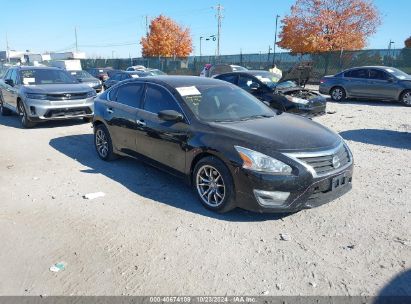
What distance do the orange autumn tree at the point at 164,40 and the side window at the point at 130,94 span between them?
4840 centimetres

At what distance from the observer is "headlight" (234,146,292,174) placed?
383cm

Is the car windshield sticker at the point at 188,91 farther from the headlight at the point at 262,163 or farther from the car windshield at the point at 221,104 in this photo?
the headlight at the point at 262,163

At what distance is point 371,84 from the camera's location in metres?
14.4

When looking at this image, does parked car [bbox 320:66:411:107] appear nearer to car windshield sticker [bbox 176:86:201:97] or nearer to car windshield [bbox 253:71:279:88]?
car windshield [bbox 253:71:279:88]

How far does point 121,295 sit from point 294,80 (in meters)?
10.2

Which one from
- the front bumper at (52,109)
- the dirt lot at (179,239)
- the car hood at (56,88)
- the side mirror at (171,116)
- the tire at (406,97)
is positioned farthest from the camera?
the tire at (406,97)

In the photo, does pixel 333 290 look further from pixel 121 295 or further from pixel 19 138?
pixel 19 138

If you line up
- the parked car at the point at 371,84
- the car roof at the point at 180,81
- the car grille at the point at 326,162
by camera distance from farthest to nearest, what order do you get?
1. the parked car at the point at 371,84
2. the car roof at the point at 180,81
3. the car grille at the point at 326,162

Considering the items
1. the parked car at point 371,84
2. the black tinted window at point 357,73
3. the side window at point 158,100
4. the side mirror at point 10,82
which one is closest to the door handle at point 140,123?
the side window at point 158,100

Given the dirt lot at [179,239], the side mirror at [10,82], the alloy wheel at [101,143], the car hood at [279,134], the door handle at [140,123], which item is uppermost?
the side mirror at [10,82]

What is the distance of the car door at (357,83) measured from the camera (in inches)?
577

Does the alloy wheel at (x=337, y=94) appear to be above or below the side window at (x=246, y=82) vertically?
below

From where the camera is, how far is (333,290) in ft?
9.62

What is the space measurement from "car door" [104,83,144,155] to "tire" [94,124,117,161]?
21cm
